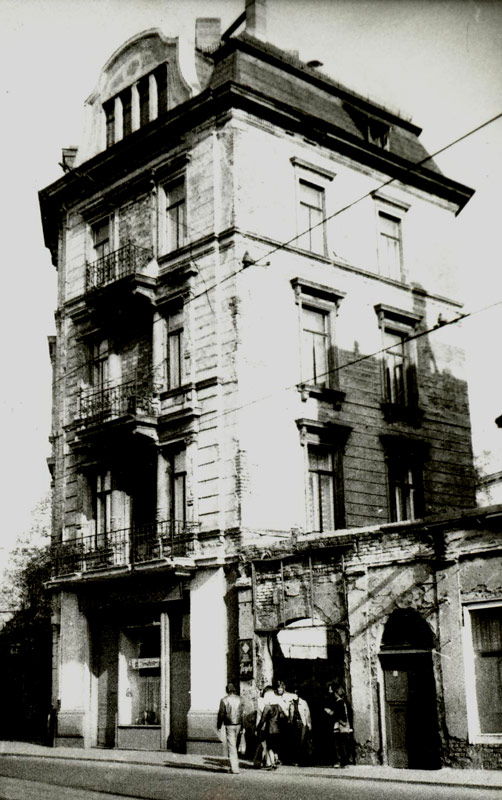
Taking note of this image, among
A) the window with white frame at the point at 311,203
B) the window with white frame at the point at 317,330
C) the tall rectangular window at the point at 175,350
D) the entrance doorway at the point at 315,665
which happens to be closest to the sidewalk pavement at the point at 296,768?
the entrance doorway at the point at 315,665

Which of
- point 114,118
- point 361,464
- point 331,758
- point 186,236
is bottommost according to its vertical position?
point 331,758

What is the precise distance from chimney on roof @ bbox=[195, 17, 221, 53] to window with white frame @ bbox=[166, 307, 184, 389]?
27.6 ft

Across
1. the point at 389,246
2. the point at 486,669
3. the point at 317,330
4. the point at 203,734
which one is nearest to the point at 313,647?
the point at 203,734

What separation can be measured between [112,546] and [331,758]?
8.83 metres

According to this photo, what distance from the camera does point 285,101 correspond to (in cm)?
2595

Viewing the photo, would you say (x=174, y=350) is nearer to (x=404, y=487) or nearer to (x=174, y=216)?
(x=174, y=216)

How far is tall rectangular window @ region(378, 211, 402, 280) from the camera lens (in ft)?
92.0

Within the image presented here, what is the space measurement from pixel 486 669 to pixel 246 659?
6.23 metres

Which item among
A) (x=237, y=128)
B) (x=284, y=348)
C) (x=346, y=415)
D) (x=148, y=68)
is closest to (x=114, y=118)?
(x=148, y=68)

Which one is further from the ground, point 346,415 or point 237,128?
point 237,128

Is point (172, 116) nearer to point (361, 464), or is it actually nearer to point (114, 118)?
point (114, 118)

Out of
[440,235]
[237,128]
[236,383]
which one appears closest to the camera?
[236,383]

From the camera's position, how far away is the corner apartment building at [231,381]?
889 inches

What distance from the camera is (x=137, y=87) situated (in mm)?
27812
